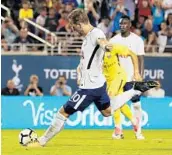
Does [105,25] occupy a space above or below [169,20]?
below

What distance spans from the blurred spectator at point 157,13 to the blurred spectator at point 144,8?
0.69ft

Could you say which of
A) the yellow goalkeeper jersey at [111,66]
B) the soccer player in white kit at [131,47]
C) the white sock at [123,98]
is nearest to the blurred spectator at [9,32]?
the soccer player in white kit at [131,47]

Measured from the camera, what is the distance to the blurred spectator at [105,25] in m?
27.5

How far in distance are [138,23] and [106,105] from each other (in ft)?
44.1

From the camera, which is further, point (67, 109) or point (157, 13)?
point (157, 13)

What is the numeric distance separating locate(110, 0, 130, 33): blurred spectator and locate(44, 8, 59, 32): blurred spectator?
1.86m

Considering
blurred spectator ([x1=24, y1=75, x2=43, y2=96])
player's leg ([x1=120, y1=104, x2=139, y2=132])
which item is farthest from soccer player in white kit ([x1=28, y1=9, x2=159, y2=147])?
blurred spectator ([x1=24, y1=75, x2=43, y2=96])

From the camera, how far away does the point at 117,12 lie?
27750 mm

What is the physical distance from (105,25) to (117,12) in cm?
64

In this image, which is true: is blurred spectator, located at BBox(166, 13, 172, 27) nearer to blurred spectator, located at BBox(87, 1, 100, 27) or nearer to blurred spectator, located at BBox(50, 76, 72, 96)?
blurred spectator, located at BBox(87, 1, 100, 27)

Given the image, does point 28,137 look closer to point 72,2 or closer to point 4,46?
point 4,46

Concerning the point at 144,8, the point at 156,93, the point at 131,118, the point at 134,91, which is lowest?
the point at 156,93

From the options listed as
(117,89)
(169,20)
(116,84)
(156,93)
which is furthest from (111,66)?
(169,20)

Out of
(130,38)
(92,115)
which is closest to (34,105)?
(92,115)
